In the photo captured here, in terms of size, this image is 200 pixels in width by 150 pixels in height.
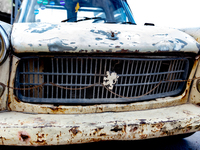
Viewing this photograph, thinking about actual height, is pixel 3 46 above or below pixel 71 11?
below

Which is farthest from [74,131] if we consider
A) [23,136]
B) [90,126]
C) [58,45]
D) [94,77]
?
[58,45]

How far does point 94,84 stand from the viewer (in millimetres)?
1538

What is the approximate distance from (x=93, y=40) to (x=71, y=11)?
117cm

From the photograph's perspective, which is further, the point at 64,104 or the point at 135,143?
the point at 135,143

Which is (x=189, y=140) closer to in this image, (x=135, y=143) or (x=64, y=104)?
(x=135, y=143)

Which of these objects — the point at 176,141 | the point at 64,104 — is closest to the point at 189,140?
the point at 176,141

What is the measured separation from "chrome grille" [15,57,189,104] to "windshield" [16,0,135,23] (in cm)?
89

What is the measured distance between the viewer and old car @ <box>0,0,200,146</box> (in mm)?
1351

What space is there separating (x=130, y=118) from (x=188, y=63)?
0.80 meters

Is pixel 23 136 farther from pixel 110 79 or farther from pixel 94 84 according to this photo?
pixel 110 79

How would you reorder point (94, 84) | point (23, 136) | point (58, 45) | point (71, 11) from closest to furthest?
point (23, 136) < point (58, 45) < point (94, 84) < point (71, 11)

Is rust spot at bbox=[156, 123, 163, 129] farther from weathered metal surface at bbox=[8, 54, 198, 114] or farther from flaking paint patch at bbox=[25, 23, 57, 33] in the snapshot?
flaking paint patch at bbox=[25, 23, 57, 33]

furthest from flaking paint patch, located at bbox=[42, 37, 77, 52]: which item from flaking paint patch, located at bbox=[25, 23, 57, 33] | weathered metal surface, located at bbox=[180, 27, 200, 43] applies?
weathered metal surface, located at bbox=[180, 27, 200, 43]

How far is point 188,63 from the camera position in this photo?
175 cm
